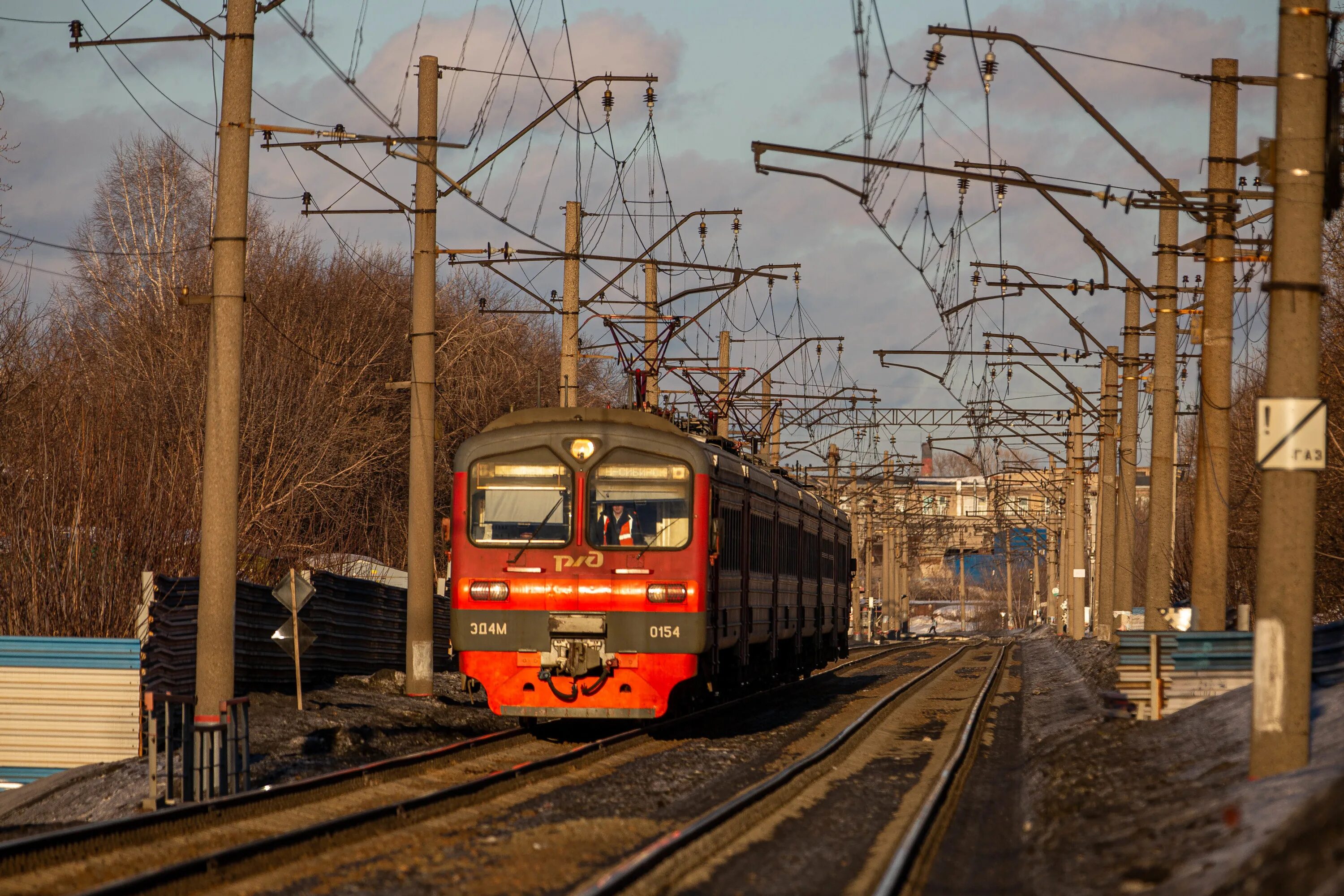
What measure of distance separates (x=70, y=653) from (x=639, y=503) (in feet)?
19.8

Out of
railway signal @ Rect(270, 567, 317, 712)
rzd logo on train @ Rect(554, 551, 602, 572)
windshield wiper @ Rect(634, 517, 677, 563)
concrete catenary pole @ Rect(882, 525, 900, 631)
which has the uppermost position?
windshield wiper @ Rect(634, 517, 677, 563)

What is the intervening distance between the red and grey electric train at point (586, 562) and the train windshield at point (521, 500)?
0.04ft

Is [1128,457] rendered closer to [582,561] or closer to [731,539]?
[731,539]

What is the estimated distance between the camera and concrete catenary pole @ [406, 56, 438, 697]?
62.7 ft

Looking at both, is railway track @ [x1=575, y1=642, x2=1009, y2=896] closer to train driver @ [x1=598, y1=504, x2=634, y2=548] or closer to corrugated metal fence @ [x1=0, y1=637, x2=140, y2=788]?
train driver @ [x1=598, y1=504, x2=634, y2=548]

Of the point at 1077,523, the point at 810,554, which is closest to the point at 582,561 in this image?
the point at 810,554

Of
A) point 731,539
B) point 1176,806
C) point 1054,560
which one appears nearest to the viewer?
point 1176,806

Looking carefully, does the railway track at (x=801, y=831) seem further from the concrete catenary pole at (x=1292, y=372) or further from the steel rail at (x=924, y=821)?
the concrete catenary pole at (x=1292, y=372)

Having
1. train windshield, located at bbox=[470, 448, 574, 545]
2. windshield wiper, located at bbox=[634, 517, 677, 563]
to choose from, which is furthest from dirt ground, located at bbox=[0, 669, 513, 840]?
windshield wiper, located at bbox=[634, 517, 677, 563]

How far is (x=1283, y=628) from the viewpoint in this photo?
9703mm

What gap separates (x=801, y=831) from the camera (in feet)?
35.0

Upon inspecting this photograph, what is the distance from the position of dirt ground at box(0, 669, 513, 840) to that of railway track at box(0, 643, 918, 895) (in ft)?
4.42

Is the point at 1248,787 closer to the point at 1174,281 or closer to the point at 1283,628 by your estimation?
the point at 1283,628

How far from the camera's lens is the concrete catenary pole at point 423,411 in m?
19.1
